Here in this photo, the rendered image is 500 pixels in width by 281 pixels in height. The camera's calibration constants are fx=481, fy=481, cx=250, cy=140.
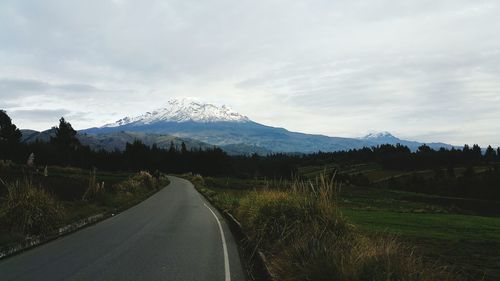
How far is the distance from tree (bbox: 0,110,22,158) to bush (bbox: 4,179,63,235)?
89315 millimetres

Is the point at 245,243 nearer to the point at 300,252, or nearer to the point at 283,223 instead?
the point at 283,223

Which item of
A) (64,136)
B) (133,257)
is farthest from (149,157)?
(133,257)

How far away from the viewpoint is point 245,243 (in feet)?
46.6

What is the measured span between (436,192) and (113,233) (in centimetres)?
11001

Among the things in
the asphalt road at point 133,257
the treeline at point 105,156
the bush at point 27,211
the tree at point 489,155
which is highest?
the tree at point 489,155

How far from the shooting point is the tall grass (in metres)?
6.64

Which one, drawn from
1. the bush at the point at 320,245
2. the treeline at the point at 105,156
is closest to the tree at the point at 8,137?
the treeline at the point at 105,156

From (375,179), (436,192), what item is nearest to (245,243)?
(436,192)

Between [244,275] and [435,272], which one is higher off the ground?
[435,272]

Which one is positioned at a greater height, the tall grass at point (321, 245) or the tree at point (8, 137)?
the tree at point (8, 137)

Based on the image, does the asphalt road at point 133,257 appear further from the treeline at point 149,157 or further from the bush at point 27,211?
the treeline at point 149,157

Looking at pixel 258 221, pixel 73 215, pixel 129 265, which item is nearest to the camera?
pixel 129 265

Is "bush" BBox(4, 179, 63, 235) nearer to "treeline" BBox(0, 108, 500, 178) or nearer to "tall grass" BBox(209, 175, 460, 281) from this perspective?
"tall grass" BBox(209, 175, 460, 281)

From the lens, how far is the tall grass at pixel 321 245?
6.64 metres
